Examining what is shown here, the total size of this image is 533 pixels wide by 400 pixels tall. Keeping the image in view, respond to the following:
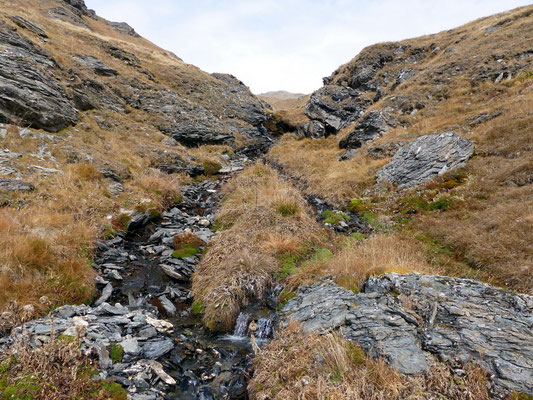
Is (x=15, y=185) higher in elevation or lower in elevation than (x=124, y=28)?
lower

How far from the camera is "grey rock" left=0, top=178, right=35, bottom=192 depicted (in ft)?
33.6

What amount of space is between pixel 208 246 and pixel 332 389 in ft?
24.7

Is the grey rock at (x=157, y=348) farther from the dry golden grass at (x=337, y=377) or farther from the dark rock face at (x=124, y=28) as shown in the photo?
the dark rock face at (x=124, y=28)

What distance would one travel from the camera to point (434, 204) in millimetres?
12109

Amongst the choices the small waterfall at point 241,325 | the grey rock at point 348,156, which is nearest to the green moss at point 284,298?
the small waterfall at point 241,325

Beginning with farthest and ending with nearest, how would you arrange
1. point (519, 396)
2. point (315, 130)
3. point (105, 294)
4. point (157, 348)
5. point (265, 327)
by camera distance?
1. point (315, 130)
2. point (105, 294)
3. point (265, 327)
4. point (157, 348)
5. point (519, 396)

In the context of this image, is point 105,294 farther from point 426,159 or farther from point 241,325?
point 426,159

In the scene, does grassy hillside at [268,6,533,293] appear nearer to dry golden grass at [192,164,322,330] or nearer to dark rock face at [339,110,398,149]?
dark rock face at [339,110,398,149]

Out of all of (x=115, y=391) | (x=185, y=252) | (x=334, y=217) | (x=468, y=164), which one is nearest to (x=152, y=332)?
(x=115, y=391)

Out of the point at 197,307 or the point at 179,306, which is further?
the point at 179,306

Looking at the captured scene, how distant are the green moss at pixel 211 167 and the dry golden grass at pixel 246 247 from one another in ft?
29.3

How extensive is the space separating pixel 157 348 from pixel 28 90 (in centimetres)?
1765

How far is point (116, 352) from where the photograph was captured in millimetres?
5293

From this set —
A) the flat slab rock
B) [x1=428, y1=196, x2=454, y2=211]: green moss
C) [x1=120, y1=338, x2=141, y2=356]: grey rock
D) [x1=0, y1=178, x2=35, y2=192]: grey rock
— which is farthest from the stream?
[x1=428, y1=196, x2=454, y2=211]: green moss
